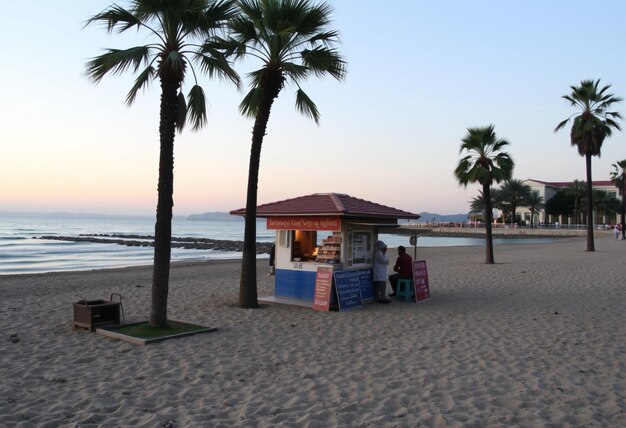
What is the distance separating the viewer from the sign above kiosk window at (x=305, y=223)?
1137cm

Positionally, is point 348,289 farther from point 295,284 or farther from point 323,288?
point 295,284

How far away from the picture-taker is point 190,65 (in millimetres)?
9000

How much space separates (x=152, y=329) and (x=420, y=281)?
647cm

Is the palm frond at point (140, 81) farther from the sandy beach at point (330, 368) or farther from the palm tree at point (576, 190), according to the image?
the palm tree at point (576, 190)

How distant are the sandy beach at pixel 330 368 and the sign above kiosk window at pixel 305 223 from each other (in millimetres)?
Answer: 1781

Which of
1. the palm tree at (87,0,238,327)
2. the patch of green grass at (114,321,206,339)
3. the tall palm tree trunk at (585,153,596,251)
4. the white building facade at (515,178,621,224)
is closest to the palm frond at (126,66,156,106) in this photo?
the palm tree at (87,0,238,327)

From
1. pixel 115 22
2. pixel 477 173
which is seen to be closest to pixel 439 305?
pixel 115 22

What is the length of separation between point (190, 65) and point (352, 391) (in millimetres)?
6044

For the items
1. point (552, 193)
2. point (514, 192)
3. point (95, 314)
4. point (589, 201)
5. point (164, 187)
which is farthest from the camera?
point (552, 193)

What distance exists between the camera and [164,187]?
852 cm

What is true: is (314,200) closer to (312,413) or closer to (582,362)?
(582,362)

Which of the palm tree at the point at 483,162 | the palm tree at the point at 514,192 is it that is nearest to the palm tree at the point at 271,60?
the palm tree at the point at 483,162

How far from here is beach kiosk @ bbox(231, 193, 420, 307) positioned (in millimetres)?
11414

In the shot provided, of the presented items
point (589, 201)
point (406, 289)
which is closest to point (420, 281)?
point (406, 289)
